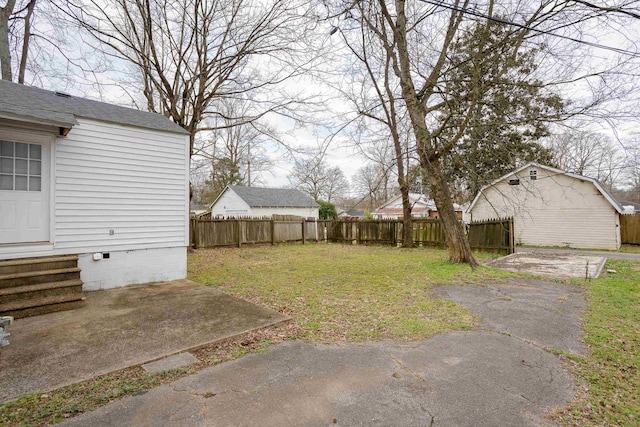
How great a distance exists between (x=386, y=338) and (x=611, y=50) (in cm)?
558

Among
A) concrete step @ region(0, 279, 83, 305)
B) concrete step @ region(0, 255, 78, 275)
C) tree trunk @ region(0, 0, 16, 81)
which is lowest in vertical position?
concrete step @ region(0, 279, 83, 305)

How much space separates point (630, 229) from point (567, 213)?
3515 mm

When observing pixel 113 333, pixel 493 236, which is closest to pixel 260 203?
pixel 493 236

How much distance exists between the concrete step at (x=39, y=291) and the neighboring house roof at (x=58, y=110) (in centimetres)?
245

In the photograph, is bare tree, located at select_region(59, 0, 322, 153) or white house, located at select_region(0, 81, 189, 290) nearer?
white house, located at select_region(0, 81, 189, 290)

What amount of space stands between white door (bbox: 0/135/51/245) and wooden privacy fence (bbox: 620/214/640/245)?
22.2m

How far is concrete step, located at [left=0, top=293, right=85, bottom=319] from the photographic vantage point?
423 centimetres

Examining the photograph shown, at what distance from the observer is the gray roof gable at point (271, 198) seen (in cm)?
2517

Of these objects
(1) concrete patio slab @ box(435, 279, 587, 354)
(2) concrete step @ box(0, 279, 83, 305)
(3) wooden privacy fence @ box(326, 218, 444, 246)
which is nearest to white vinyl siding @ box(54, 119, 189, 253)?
(2) concrete step @ box(0, 279, 83, 305)

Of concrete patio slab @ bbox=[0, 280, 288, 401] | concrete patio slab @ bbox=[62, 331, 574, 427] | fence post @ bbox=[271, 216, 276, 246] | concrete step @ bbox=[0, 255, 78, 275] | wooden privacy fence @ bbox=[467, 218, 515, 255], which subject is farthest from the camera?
fence post @ bbox=[271, 216, 276, 246]

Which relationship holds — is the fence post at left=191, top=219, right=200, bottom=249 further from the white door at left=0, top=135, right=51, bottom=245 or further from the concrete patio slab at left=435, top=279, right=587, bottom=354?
the concrete patio slab at left=435, top=279, right=587, bottom=354

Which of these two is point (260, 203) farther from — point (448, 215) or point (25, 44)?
point (448, 215)

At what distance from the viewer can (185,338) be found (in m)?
3.63

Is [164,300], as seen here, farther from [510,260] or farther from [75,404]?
[510,260]
